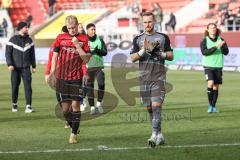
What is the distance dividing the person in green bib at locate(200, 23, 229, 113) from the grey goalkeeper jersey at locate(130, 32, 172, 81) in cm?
476

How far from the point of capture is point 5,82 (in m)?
26.1

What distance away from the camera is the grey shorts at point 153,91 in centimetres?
1026

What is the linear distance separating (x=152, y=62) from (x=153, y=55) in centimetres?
16

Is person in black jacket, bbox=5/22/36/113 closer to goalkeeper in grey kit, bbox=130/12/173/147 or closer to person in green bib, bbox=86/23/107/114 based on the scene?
person in green bib, bbox=86/23/107/114

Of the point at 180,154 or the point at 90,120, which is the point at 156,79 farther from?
the point at 90,120

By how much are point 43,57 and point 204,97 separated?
78.8 ft

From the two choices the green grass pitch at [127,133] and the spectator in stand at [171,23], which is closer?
the green grass pitch at [127,133]

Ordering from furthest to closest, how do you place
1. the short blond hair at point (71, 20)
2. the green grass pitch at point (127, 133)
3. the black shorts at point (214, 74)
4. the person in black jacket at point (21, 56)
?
the person in black jacket at point (21, 56)
the black shorts at point (214, 74)
the short blond hair at point (71, 20)
the green grass pitch at point (127, 133)

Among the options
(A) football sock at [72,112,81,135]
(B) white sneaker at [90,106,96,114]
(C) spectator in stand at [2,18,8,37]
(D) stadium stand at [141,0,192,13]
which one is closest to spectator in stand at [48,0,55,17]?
(C) spectator in stand at [2,18,8,37]

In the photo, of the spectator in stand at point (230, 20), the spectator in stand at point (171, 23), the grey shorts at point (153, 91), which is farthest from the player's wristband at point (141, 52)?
the spectator in stand at point (171, 23)

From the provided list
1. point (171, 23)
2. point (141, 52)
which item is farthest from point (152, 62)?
point (171, 23)

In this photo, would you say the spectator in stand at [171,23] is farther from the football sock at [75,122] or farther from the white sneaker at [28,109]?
the football sock at [75,122]

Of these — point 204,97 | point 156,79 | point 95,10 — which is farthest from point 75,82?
point 95,10

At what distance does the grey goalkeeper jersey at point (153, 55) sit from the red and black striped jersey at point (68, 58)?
1048 mm
